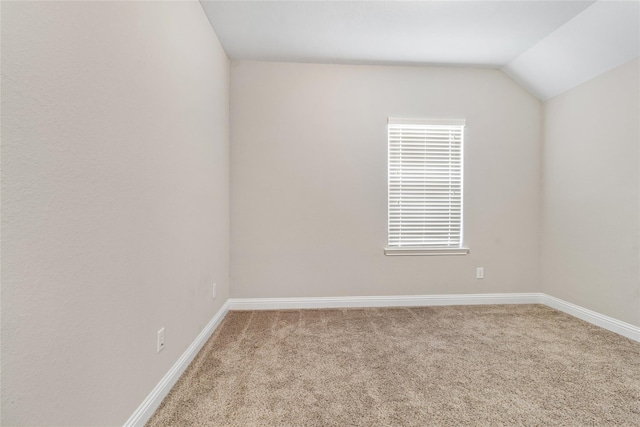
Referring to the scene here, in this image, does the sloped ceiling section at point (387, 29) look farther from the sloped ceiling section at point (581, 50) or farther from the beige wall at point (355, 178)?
the beige wall at point (355, 178)

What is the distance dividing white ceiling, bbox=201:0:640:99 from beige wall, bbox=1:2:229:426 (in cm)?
78

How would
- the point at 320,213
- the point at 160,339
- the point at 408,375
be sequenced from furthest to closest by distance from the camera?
the point at 320,213 < the point at 408,375 < the point at 160,339

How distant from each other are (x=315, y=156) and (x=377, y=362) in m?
2.08

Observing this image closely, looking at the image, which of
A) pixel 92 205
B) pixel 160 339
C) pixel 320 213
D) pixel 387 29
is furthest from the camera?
pixel 320 213

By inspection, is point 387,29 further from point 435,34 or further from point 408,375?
point 408,375

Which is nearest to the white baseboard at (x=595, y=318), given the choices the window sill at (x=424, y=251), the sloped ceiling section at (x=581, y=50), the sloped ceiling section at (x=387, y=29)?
the window sill at (x=424, y=251)

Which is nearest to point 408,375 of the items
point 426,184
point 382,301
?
point 382,301

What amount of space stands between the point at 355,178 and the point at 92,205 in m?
2.44

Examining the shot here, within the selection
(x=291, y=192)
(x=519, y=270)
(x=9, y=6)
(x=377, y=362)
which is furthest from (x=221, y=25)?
(x=519, y=270)

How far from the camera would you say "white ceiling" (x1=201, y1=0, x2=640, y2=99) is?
2.19m

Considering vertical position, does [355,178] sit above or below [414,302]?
above

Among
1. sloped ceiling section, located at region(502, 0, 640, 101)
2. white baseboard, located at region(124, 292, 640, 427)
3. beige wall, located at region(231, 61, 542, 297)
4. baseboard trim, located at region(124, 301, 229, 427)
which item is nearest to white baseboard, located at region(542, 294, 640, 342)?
white baseboard, located at region(124, 292, 640, 427)

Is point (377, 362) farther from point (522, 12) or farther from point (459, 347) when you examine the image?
point (522, 12)

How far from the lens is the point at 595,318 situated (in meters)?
2.63
